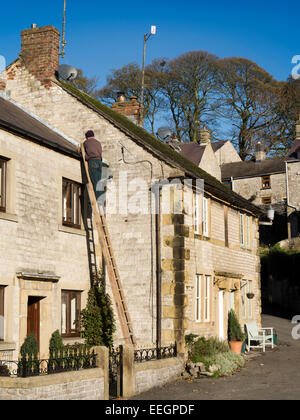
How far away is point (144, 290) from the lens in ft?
58.9

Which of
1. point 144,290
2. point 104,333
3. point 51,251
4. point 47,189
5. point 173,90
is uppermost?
point 173,90

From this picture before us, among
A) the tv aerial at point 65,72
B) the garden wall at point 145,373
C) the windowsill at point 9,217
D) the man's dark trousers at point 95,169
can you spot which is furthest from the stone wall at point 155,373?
the tv aerial at point 65,72

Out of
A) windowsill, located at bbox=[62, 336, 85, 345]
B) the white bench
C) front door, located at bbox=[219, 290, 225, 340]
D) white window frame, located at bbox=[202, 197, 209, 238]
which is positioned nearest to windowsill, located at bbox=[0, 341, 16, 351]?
windowsill, located at bbox=[62, 336, 85, 345]

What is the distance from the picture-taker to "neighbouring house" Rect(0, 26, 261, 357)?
591 inches

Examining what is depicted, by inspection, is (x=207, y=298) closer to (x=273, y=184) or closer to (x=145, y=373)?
(x=145, y=373)

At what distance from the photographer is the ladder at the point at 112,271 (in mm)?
15656

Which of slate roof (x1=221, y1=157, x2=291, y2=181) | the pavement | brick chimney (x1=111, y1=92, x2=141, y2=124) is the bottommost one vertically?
the pavement

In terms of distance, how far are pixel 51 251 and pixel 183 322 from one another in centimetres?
448

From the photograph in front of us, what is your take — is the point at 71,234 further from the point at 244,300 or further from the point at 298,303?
the point at 298,303

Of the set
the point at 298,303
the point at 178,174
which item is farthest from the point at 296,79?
the point at 178,174

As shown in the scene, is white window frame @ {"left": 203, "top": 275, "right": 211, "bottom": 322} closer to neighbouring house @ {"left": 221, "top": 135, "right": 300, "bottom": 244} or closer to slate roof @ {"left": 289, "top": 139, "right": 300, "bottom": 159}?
neighbouring house @ {"left": 221, "top": 135, "right": 300, "bottom": 244}

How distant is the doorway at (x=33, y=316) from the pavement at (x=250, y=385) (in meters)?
3.46

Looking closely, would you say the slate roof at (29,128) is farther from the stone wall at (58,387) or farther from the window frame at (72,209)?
the stone wall at (58,387)

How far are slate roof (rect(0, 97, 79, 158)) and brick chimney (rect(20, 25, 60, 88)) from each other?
4.86 feet
